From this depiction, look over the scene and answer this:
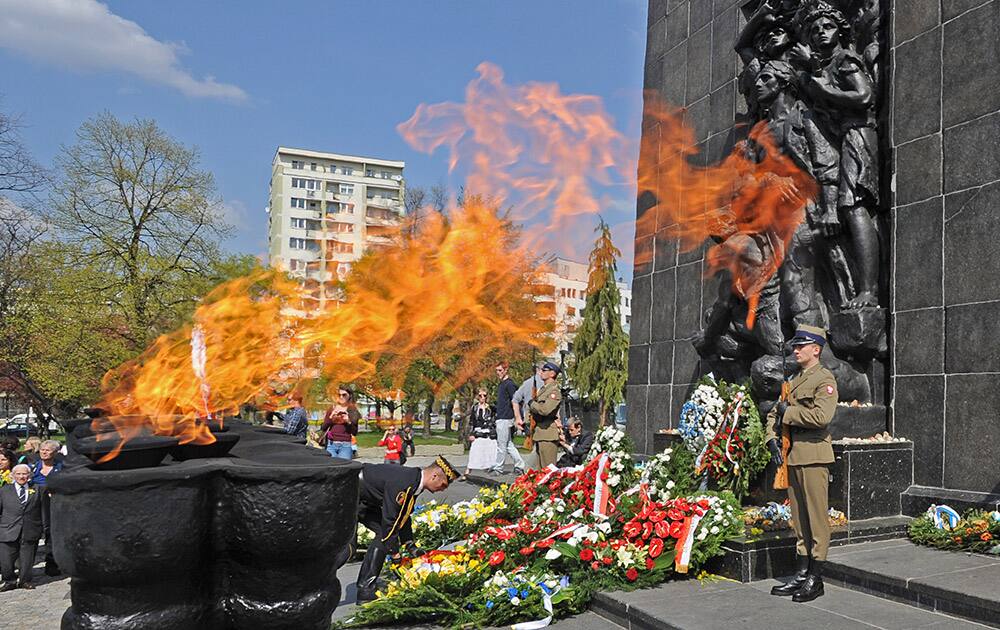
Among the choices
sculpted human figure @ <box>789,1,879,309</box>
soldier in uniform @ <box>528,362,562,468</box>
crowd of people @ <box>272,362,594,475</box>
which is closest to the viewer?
sculpted human figure @ <box>789,1,879,309</box>

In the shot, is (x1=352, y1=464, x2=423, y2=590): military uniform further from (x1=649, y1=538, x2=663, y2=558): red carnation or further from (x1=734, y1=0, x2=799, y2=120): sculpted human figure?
(x1=734, y1=0, x2=799, y2=120): sculpted human figure

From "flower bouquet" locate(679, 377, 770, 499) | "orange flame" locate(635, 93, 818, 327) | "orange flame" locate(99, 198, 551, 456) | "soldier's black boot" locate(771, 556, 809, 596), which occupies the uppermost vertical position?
"orange flame" locate(635, 93, 818, 327)

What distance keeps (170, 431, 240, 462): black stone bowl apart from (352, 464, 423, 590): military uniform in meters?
3.33

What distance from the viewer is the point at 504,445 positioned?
15711 mm

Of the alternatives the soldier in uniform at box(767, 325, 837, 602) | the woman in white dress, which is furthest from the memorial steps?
the woman in white dress

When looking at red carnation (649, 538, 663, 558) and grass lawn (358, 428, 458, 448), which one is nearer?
red carnation (649, 538, 663, 558)

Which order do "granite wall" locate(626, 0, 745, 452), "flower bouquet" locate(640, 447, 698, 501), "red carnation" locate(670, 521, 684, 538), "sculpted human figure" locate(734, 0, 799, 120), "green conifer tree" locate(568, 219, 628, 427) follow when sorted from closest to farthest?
"red carnation" locate(670, 521, 684, 538)
"flower bouquet" locate(640, 447, 698, 501)
"sculpted human figure" locate(734, 0, 799, 120)
"granite wall" locate(626, 0, 745, 452)
"green conifer tree" locate(568, 219, 628, 427)

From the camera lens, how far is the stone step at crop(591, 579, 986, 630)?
5117 millimetres

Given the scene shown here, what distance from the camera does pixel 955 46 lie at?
24.9 feet

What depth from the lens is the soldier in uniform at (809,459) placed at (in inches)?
228

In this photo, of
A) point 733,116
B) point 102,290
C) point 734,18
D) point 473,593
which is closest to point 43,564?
point 473,593

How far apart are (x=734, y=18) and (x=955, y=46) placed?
418 centimetres

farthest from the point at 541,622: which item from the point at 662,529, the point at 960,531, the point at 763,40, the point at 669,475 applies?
the point at 763,40

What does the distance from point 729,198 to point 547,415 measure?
3895 mm
